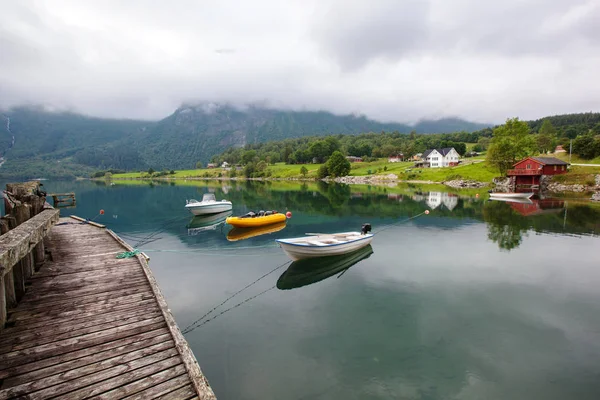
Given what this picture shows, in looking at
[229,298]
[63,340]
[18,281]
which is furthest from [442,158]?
[63,340]

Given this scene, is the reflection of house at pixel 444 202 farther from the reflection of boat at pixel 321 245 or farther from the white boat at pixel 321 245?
the white boat at pixel 321 245

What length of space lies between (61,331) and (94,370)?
9.05 ft

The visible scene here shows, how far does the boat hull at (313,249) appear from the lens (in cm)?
2308

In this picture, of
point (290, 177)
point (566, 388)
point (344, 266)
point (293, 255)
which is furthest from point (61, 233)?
point (290, 177)

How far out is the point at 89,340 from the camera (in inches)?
362

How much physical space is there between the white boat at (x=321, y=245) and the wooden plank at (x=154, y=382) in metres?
15.2

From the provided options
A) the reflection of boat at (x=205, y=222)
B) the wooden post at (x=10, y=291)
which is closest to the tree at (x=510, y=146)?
the reflection of boat at (x=205, y=222)

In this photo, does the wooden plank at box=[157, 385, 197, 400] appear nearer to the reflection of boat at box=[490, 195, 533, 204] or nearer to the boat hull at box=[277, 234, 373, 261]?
the boat hull at box=[277, 234, 373, 261]

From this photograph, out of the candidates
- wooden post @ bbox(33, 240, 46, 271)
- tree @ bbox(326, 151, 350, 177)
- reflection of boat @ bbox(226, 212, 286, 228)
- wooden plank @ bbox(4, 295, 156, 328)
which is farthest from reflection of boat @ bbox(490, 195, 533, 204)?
tree @ bbox(326, 151, 350, 177)

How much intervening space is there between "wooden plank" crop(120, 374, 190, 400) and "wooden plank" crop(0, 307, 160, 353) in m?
3.77

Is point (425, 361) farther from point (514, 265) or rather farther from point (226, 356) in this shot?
point (514, 265)

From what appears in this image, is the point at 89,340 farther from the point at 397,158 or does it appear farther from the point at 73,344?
the point at 397,158

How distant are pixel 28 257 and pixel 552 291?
1099 inches

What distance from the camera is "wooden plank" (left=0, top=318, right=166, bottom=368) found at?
26.7 feet
